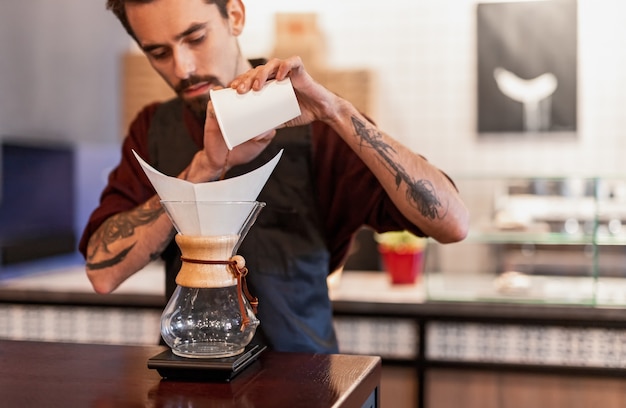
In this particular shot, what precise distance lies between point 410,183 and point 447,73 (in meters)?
2.79

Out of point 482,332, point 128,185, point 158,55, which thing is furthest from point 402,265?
point 158,55

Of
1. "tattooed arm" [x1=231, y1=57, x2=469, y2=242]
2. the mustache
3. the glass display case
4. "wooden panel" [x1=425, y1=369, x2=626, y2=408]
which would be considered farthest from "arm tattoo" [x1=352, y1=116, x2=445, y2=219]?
"wooden panel" [x1=425, y1=369, x2=626, y2=408]

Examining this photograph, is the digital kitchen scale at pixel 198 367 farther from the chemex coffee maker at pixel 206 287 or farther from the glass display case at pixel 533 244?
the glass display case at pixel 533 244

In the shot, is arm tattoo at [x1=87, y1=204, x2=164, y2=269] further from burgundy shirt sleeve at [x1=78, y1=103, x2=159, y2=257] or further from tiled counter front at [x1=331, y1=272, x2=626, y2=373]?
tiled counter front at [x1=331, y1=272, x2=626, y2=373]

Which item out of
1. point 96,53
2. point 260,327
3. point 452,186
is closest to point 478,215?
point 452,186

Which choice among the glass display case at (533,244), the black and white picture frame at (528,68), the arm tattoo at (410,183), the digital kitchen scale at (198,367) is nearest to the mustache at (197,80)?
the arm tattoo at (410,183)

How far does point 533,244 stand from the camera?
2.53 m

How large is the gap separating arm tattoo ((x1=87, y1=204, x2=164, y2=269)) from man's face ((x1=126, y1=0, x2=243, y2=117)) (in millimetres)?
249

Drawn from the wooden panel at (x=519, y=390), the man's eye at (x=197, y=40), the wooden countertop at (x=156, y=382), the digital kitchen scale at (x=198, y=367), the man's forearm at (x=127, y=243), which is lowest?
the wooden panel at (x=519, y=390)

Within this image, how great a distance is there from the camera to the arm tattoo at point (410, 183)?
149cm

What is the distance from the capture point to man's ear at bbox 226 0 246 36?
1654 mm

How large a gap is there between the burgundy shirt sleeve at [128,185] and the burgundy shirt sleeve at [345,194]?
1.21 ft

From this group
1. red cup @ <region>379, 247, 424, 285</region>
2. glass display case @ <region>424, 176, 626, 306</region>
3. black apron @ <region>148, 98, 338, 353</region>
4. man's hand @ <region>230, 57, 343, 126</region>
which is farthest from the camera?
red cup @ <region>379, 247, 424, 285</region>

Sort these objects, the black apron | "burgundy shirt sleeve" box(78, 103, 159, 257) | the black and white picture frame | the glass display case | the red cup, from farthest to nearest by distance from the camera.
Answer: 1. the black and white picture frame
2. the red cup
3. the glass display case
4. "burgundy shirt sleeve" box(78, 103, 159, 257)
5. the black apron
